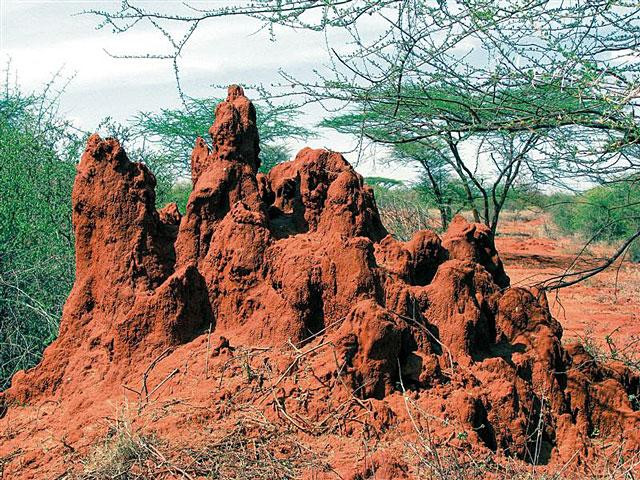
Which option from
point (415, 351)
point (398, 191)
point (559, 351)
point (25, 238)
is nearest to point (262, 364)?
point (415, 351)

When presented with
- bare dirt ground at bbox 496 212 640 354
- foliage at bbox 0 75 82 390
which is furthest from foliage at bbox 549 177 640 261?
foliage at bbox 0 75 82 390

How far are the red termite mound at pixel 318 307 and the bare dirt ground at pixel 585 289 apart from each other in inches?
34.3

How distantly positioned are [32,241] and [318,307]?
14.9 ft

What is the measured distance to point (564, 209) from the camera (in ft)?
98.5

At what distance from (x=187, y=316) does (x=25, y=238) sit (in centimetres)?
404

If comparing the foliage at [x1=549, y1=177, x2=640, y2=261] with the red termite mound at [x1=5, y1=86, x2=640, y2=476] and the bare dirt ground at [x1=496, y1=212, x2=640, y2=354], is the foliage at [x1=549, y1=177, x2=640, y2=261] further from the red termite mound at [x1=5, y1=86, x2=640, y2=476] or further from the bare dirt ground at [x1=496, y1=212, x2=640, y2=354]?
the red termite mound at [x1=5, y1=86, x2=640, y2=476]

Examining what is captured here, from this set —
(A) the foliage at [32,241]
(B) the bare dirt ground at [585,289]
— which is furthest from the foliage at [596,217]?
(A) the foliage at [32,241]

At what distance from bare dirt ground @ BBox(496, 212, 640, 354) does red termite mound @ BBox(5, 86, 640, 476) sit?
871 millimetres

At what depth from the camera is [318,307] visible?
15.1 feet

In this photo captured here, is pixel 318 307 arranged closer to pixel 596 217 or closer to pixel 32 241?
→ pixel 32 241

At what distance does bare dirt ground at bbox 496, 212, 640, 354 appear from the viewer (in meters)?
9.20

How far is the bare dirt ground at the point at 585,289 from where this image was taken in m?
9.20

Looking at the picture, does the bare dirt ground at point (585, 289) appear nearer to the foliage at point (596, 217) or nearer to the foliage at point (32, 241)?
the foliage at point (596, 217)

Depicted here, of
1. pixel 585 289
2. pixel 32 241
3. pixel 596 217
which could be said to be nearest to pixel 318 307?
pixel 32 241
